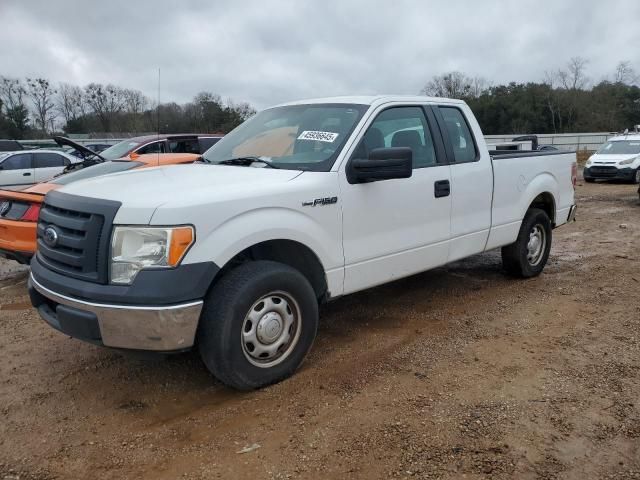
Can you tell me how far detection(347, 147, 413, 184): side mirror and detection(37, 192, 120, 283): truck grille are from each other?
1.66 m

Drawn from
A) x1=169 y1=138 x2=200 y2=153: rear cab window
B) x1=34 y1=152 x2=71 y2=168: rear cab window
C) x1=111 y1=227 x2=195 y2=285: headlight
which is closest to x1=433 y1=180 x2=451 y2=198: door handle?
x1=111 y1=227 x2=195 y2=285: headlight

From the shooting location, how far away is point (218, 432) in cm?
319

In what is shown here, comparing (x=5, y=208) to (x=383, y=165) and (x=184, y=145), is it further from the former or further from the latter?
(x=184, y=145)

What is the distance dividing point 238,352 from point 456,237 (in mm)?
2462

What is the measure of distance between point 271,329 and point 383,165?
4.47ft

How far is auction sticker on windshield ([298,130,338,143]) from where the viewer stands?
418 centimetres

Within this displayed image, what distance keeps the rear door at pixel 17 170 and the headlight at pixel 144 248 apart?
1443 cm

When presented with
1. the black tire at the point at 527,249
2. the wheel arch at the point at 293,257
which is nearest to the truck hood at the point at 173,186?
the wheel arch at the point at 293,257

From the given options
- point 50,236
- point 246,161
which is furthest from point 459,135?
point 50,236

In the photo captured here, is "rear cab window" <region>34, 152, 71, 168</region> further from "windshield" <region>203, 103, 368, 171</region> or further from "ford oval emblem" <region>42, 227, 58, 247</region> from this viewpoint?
"ford oval emblem" <region>42, 227, 58, 247</region>

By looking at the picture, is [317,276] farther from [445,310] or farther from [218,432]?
[445,310]

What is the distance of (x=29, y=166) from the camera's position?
51.7 ft

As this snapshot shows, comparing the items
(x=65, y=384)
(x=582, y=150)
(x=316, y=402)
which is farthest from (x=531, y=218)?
(x=582, y=150)

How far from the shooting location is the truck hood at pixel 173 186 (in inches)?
125
